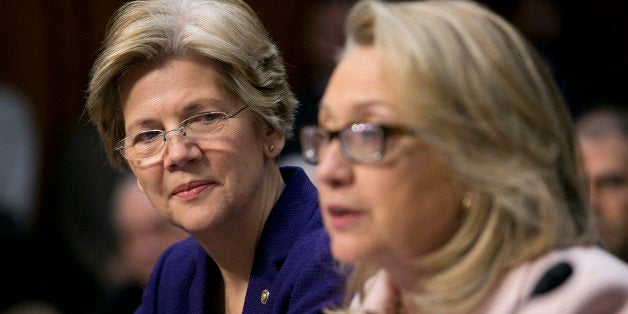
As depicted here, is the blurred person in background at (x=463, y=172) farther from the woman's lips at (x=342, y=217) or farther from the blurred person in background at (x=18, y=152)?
the blurred person in background at (x=18, y=152)

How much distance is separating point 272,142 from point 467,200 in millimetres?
957

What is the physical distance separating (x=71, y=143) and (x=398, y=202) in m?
3.96

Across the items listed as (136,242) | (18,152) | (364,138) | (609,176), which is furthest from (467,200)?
(18,152)

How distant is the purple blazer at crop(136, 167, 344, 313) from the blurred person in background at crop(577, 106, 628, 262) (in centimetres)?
93

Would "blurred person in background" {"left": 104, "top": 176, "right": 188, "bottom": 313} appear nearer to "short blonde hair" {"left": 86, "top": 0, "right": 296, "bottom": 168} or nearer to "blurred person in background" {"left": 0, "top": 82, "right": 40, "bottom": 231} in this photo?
"blurred person in background" {"left": 0, "top": 82, "right": 40, "bottom": 231}

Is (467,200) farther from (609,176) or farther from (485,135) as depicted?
(609,176)

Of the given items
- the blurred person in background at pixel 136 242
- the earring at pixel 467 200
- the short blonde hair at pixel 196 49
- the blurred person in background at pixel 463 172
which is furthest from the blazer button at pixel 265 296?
the blurred person in background at pixel 136 242

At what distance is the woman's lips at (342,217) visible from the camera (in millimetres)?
1836

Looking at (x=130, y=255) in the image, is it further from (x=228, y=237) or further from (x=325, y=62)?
(x=228, y=237)

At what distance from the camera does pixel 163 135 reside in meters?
2.57

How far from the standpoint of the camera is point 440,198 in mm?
1800

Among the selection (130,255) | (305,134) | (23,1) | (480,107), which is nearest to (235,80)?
(305,134)

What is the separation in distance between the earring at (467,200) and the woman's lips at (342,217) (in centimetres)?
17

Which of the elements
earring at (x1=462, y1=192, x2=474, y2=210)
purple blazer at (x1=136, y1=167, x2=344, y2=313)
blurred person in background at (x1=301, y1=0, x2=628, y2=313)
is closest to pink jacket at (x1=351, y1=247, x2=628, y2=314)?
blurred person in background at (x1=301, y1=0, x2=628, y2=313)
